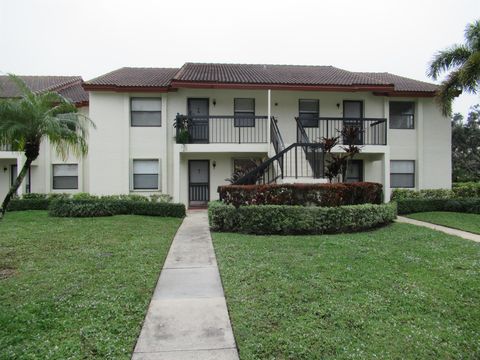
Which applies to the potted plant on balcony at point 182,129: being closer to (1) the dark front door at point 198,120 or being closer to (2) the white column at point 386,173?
(1) the dark front door at point 198,120

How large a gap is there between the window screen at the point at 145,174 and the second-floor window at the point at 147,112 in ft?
6.06

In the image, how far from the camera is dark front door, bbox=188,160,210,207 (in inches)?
643

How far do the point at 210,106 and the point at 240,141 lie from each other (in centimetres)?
231

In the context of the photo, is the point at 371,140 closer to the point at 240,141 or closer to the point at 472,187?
the point at 472,187

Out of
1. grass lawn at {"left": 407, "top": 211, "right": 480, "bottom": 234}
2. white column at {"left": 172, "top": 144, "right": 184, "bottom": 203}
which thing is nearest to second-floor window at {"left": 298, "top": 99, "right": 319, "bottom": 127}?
white column at {"left": 172, "top": 144, "right": 184, "bottom": 203}

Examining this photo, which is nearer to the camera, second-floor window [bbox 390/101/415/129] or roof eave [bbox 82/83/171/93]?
roof eave [bbox 82/83/171/93]

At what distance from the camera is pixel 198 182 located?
16.4 metres

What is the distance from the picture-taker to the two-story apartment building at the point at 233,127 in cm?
1505

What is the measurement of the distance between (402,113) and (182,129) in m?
11.0

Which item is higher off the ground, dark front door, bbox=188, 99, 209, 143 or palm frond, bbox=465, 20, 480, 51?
palm frond, bbox=465, 20, 480, 51

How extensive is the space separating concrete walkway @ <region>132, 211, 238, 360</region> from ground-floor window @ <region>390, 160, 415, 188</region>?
12.6 metres

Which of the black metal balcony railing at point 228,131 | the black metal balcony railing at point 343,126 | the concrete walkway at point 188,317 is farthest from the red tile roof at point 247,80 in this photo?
the concrete walkway at point 188,317

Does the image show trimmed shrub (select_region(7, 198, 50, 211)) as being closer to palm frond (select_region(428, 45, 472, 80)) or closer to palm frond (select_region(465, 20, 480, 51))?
palm frond (select_region(428, 45, 472, 80))

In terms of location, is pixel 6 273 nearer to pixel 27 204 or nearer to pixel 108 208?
pixel 108 208
